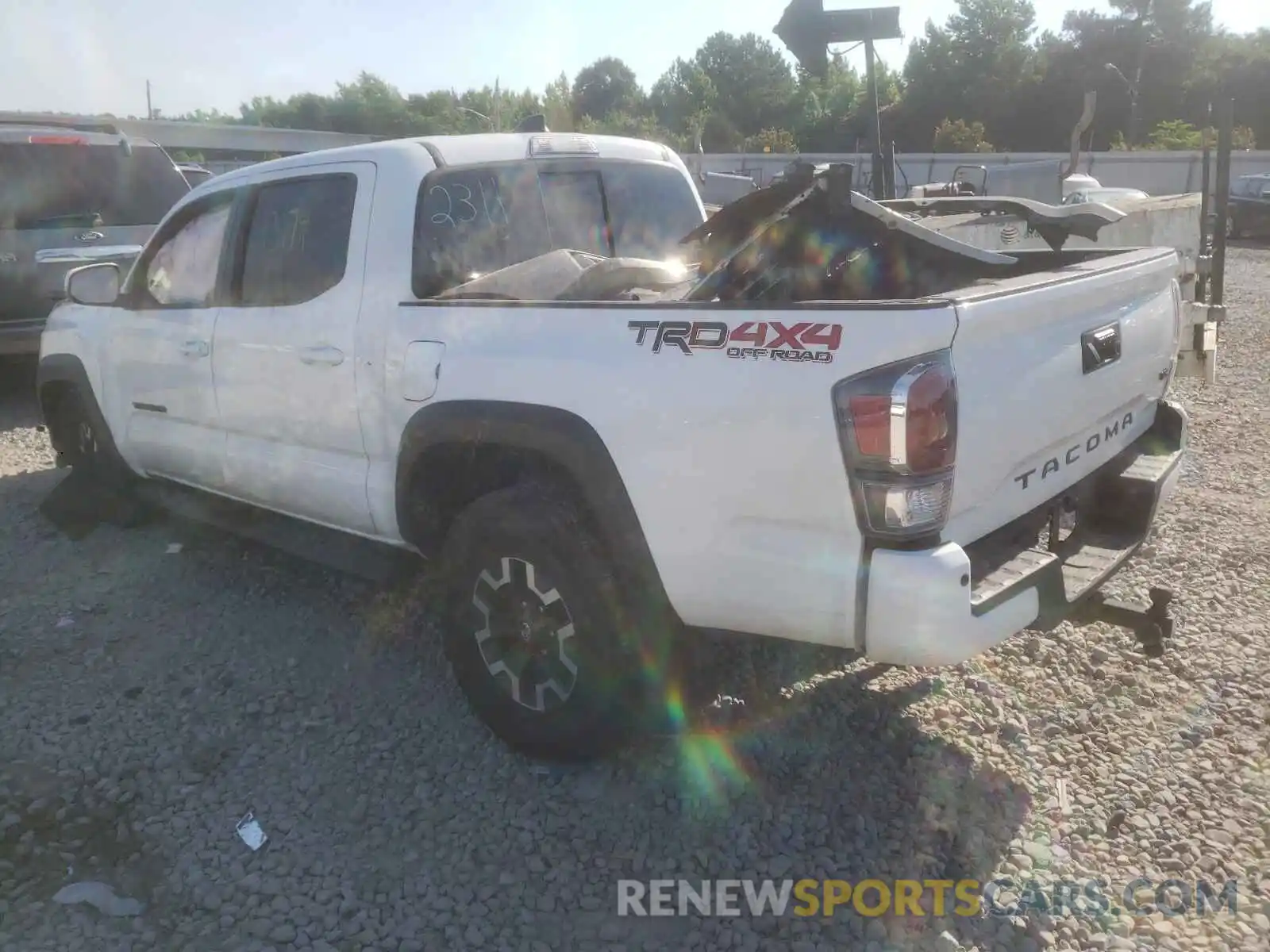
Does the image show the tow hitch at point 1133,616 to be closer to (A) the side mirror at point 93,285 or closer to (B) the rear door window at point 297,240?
(B) the rear door window at point 297,240

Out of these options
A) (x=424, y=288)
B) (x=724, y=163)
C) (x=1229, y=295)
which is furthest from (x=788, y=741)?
(x=724, y=163)

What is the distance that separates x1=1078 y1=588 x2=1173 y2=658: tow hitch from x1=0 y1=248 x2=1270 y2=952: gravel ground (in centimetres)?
36

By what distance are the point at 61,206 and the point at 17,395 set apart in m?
1.95

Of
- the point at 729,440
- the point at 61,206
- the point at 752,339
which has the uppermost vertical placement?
the point at 61,206

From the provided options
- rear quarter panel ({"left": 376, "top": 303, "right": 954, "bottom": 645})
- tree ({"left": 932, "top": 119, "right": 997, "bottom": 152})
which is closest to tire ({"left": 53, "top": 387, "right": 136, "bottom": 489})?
rear quarter panel ({"left": 376, "top": 303, "right": 954, "bottom": 645})

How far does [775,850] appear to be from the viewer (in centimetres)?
299

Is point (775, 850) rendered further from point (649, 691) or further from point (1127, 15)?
point (1127, 15)

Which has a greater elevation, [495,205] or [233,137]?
[233,137]

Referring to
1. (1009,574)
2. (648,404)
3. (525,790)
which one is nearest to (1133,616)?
(1009,574)

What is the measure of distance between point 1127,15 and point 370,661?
208 feet

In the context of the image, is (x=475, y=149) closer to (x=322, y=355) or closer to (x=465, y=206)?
(x=465, y=206)

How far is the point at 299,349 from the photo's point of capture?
4.02 metres

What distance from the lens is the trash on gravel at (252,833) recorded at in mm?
3119

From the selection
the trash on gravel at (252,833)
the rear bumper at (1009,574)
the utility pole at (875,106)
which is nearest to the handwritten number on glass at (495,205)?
the rear bumper at (1009,574)
